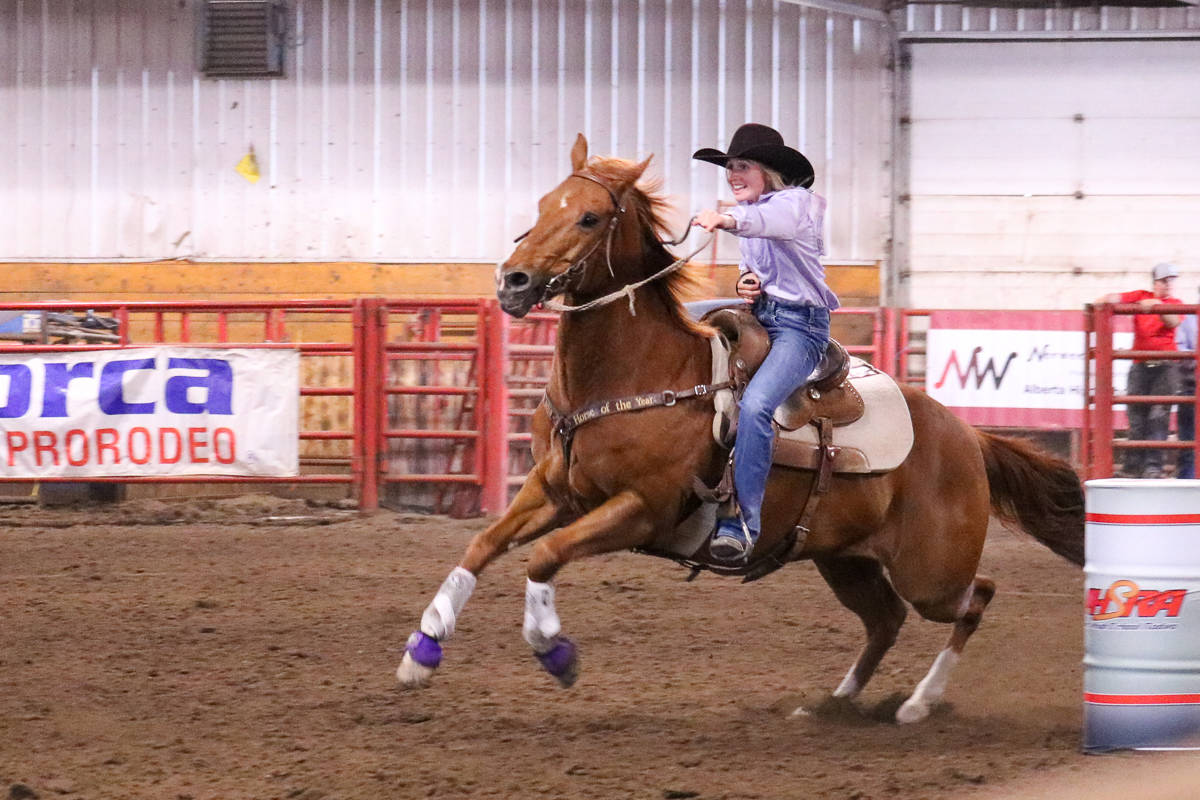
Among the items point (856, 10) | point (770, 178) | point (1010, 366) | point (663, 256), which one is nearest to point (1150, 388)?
point (1010, 366)

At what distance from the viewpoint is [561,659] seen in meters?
4.09

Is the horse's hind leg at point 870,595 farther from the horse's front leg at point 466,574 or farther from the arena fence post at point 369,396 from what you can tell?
the arena fence post at point 369,396

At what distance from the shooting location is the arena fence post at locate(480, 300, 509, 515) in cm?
948

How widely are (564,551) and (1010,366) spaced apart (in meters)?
7.97

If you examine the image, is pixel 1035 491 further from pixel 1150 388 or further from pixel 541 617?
pixel 1150 388

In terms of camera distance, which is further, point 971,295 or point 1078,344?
point 971,295

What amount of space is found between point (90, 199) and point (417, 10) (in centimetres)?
359

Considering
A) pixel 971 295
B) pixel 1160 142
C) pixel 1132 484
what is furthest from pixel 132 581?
pixel 1160 142

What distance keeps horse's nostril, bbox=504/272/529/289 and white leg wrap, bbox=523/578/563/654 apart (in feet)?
2.82

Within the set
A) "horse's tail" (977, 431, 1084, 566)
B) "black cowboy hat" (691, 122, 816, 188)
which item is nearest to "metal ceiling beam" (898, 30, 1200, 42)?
"horse's tail" (977, 431, 1084, 566)

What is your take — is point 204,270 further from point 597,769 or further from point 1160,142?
point 597,769

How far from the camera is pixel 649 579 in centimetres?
723

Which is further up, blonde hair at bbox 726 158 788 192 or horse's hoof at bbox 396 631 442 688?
blonde hair at bbox 726 158 788 192

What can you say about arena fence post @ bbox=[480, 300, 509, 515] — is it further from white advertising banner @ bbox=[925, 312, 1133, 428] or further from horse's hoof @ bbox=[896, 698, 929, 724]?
horse's hoof @ bbox=[896, 698, 929, 724]
